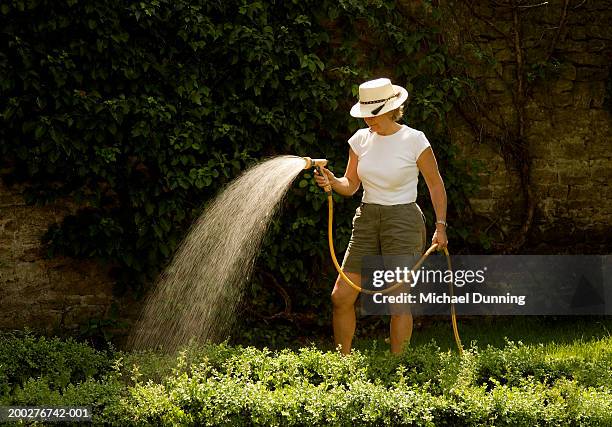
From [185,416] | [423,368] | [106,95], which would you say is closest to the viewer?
[185,416]

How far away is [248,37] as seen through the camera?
639 centimetres

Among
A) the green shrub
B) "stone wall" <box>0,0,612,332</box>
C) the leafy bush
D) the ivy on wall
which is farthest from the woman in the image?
"stone wall" <box>0,0,612,332</box>

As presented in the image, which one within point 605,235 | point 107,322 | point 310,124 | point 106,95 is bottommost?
point 605,235

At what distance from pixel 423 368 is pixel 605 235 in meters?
3.30

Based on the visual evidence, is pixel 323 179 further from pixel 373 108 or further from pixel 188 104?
pixel 188 104

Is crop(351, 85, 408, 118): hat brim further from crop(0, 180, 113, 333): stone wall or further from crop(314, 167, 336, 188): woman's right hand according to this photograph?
crop(0, 180, 113, 333): stone wall

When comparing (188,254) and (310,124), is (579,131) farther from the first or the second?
(188,254)

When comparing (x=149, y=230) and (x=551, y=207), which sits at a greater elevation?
(x=149, y=230)

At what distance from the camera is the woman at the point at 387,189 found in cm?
484

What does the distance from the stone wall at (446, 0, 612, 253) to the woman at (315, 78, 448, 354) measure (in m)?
2.31

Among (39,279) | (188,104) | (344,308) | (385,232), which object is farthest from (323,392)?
(39,279)

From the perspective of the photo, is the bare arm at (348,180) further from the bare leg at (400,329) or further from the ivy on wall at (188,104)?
the ivy on wall at (188,104)

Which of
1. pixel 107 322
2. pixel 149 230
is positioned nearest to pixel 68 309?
pixel 107 322

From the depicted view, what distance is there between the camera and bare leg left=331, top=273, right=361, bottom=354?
499 centimetres
